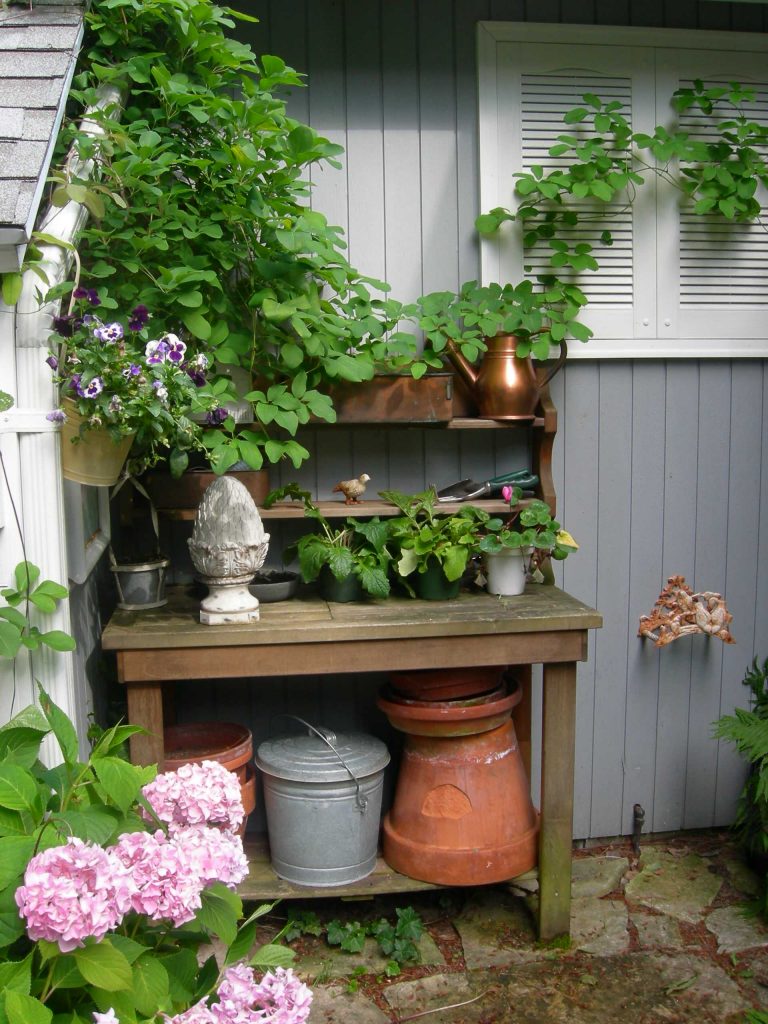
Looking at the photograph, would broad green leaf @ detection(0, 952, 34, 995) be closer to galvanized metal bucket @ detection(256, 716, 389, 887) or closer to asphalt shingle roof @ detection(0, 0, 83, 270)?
asphalt shingle roof @ detection(0, 0, 83, 270)

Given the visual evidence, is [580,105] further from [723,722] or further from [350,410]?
[723,722]

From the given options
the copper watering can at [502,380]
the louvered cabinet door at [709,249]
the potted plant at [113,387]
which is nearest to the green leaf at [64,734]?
the potted plant at [113,387]

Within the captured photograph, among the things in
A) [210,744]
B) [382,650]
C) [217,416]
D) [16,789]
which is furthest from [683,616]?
[16,789]

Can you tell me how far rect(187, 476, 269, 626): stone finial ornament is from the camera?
2.46 meters

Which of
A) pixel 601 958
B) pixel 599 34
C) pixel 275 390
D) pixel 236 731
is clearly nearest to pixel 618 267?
pixel 599 34

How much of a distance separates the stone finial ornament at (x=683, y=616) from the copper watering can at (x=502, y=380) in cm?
82

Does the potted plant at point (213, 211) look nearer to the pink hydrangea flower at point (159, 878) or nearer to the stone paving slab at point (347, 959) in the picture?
the pink hydrangea flower at point (159, 878)

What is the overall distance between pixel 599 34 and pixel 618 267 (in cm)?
71

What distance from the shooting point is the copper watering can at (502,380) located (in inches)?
112

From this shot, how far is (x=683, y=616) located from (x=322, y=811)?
1.37 m

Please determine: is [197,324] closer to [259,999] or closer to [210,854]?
[210,854]

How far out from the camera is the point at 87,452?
216 centimetres

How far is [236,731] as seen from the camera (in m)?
2.83

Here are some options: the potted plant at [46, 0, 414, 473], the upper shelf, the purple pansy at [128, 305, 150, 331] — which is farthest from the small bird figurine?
the purple pansy at [128, 305, 150, 331]
